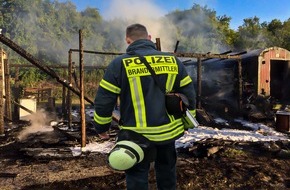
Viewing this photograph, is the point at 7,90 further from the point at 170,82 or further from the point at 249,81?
the point at 249,81

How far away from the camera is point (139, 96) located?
109 inches

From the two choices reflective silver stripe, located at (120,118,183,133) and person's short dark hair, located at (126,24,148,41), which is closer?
reflective silver stripe, located at (120,118,183,133)

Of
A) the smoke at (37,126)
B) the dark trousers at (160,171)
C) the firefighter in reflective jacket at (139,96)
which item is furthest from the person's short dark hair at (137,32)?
the smoke at (37,126)

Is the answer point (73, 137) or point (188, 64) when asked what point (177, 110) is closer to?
point (73, 137)

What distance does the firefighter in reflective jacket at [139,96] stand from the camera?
2.76m

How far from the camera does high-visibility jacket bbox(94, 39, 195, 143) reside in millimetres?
2760

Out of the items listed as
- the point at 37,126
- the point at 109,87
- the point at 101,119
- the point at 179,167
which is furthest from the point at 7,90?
the point at 109,87

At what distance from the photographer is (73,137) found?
25.2 feet

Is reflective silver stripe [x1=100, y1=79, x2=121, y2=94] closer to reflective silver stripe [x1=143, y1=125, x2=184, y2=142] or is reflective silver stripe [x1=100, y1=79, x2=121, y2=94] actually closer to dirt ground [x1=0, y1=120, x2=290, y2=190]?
reflective silver stripe [x1=143, y1=125, x2=184, y2=142]

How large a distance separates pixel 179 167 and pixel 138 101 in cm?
315

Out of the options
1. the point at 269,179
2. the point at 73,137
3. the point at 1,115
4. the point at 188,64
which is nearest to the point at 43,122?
the point at 1,115

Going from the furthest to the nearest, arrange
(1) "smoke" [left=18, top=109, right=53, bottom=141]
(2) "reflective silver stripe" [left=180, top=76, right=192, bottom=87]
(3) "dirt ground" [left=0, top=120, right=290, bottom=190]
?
1. (1) "smoke" [left=18, top=109, right=53, bottom=141]
2. (3) "dirt ground" [left=0, top=120, right=290, bottom=190]
3. (2) "reflective silver stripe" [left=180, top=76, right=192, bottom=87]

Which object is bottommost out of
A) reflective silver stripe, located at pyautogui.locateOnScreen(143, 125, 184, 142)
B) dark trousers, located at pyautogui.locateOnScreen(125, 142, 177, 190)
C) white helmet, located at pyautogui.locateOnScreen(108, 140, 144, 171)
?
dark trousers, located at pyautogui.locateOnScreen(125, 142, 177, 190)

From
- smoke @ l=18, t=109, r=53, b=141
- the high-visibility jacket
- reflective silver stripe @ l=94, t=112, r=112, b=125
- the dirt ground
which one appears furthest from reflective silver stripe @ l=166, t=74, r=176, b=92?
smoke @ l=18, t=109, r=53, b=141
